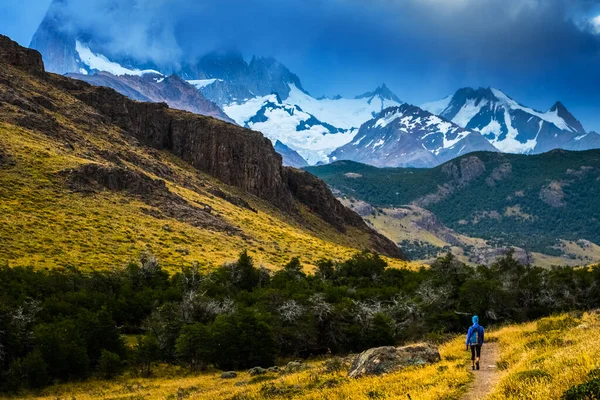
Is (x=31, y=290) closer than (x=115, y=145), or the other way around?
(x=31, y=290)

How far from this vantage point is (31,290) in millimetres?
51438

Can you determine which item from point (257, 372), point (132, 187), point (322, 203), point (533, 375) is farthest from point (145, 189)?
point (533, 375)

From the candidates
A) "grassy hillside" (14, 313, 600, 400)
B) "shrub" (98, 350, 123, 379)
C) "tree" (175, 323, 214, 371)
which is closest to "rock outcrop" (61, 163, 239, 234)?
"shrub" (98, 350, 123, 379)

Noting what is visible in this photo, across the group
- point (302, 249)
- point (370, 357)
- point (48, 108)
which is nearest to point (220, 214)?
point (302, 249)

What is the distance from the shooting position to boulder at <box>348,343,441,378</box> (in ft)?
76.7

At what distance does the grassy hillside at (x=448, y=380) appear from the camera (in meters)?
14.7

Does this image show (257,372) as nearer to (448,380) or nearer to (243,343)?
(243,343)

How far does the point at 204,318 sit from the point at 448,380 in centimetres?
3529

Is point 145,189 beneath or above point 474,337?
above

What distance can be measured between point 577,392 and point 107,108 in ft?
523

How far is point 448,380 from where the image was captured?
1869 cm

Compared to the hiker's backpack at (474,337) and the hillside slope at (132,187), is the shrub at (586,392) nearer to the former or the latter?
the hiker's backpack at (474,337)

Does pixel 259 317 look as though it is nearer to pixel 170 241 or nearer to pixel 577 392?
pixel 577 392

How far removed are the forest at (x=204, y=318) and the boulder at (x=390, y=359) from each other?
1247 cm
